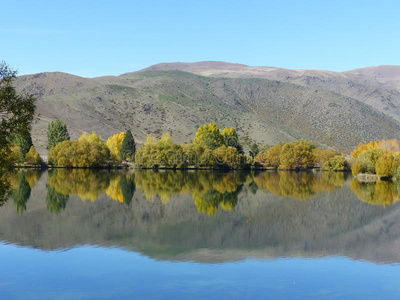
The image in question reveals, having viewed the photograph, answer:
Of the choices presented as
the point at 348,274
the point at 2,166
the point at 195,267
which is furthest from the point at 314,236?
the point at 2,166

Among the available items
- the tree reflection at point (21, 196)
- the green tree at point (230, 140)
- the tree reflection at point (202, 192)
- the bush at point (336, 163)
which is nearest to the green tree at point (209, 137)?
the green tree at point (230, 140)

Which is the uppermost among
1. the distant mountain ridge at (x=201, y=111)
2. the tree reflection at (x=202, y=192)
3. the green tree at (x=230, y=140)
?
the distant mountain ridge at (x=201, y=111)

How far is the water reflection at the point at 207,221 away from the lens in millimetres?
23953

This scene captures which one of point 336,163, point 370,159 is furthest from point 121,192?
point 336,163

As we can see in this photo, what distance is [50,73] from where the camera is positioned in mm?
194000

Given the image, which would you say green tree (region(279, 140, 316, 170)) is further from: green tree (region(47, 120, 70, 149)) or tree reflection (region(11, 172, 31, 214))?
tree reflection (region(11, 172, 31, 214))

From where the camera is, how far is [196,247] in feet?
77.9

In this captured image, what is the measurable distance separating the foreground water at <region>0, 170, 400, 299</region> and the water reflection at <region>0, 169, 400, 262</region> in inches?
3.2

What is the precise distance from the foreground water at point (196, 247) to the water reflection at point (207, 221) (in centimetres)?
8

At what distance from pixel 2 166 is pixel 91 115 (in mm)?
123513

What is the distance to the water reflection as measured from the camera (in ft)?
78.6

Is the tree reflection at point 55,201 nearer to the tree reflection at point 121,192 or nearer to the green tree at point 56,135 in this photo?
the tree reflection at point 121,192

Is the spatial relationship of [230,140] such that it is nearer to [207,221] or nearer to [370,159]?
[370,159]

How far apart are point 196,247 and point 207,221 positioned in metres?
7.91
